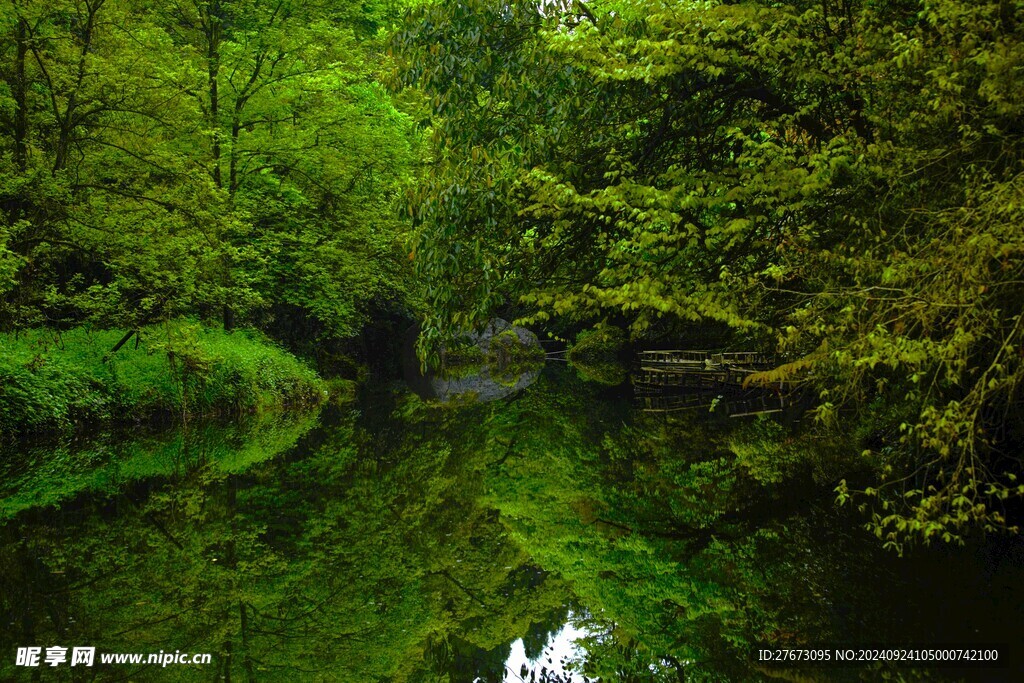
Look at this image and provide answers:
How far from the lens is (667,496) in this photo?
40.5ft

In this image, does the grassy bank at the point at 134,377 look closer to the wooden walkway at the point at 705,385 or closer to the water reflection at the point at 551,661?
the wooden walkway at the point at 705,385

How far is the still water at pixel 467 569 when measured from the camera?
6.68m

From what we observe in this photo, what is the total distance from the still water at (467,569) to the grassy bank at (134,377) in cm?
150

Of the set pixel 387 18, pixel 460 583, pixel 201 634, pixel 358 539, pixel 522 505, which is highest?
pixel 387 18

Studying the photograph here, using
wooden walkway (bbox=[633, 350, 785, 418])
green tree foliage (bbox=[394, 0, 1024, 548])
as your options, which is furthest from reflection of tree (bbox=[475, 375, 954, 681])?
wooden walkway (bbox=[633, 350, 785, 418])

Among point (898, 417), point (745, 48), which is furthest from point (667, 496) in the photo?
point (745, 48)

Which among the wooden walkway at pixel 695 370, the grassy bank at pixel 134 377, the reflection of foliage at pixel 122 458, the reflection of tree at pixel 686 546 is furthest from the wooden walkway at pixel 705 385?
the reflection of foliage at pixel 122 458

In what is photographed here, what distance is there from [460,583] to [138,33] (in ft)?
56.7

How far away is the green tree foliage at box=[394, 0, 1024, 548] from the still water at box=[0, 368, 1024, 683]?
33.9 inches

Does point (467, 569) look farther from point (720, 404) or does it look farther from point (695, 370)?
point (695, 370)

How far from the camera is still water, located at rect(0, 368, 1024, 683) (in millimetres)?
6680

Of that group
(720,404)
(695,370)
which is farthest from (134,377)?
(695,370)

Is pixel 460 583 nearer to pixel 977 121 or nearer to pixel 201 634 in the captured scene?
pixel 201 634

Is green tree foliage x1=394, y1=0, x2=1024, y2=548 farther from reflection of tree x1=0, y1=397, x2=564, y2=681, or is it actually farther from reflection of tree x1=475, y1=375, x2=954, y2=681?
reflection of tree x1=0, y1=397, x2=564, y2=681
